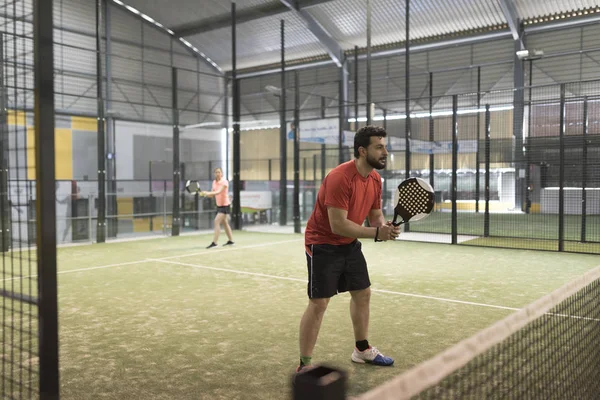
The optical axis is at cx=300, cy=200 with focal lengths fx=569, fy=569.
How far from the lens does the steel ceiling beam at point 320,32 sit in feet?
73.5

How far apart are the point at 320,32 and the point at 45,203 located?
73.7ft

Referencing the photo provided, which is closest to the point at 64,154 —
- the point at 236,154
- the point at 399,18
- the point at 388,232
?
the point at 236,154

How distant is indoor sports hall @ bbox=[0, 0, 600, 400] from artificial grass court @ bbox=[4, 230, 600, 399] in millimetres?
35

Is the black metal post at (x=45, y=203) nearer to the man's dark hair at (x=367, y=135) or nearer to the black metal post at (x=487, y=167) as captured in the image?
the man's dark hair at (x=367, y=135)

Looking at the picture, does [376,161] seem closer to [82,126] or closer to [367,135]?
[367,135]

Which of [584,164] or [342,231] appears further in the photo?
[584,164]

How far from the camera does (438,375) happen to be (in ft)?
6.15

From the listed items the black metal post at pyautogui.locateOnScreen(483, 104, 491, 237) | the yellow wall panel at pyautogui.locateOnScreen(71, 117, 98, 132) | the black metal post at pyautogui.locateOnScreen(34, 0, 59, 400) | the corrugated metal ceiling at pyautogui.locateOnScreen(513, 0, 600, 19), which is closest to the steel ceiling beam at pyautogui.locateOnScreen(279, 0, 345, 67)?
the corrugated metal ceiling at pyautogui.locateOnScreen(513, 0, 600, 19)

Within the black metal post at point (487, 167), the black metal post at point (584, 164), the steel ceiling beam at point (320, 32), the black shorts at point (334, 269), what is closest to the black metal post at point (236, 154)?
the steel ceiling beam at point (320, 32)

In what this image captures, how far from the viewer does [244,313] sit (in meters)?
6.21

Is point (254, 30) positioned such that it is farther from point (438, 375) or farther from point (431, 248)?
point (438, 375)

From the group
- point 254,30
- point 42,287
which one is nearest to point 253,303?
point 42,287

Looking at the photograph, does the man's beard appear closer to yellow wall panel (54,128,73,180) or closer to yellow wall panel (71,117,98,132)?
yellow wall panel (54,128,73,180)

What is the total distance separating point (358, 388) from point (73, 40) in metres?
22.1
